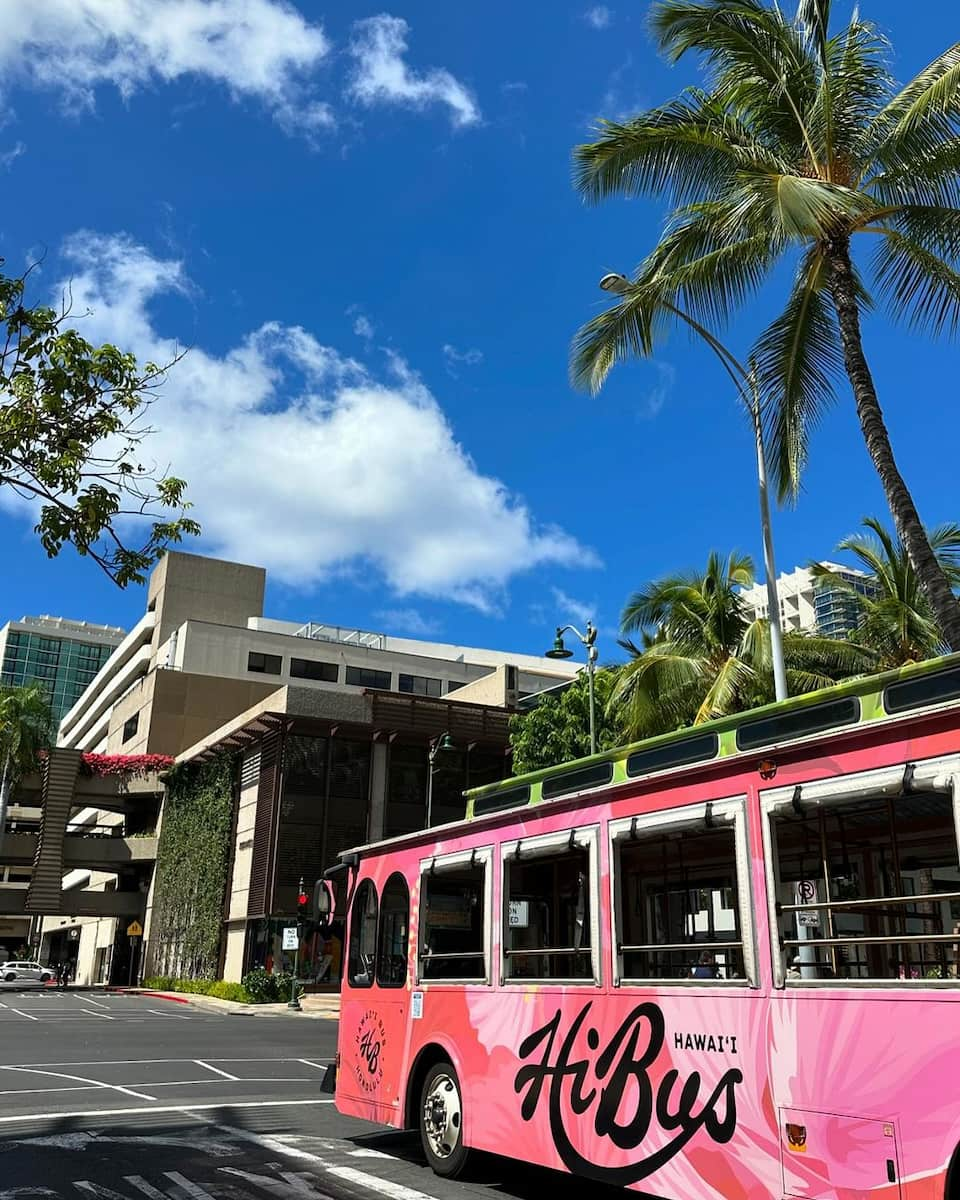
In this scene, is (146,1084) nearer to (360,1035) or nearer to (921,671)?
(360,1035)

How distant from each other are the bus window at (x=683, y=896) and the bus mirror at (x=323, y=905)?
447 centimetres

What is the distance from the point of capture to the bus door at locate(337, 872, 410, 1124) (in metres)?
9.43

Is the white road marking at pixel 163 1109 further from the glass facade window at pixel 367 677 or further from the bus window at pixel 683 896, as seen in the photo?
the glass facade window at pixel 367 677

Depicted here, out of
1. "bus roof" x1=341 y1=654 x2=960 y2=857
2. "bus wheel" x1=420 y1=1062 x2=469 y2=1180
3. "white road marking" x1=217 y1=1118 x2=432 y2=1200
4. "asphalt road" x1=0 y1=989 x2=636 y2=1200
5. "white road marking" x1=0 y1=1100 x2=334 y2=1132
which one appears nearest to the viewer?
"bus roof" x1=341 y1=654 x2=960 y2=857

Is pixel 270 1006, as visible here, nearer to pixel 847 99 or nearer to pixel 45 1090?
pixel 45 1090

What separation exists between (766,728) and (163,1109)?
9009 mm

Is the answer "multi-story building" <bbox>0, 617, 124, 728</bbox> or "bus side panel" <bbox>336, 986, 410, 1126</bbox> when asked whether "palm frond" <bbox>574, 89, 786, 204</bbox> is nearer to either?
"bus side panel" <bbox>336, 986, 410, 1126</bbox>

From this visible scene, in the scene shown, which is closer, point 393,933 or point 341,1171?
point 341,1171

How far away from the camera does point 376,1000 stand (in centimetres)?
992

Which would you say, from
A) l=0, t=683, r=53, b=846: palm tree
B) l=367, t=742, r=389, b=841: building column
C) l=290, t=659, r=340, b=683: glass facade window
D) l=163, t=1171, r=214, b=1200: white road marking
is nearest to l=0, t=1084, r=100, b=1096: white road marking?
l=163, t=1171, r=214, b=1200: white road marking

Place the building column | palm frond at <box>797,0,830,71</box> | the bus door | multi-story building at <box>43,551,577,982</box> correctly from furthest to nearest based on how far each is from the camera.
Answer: the building column → multi-story building at <box>43,551,577,982</box> → palm frond at <box>797,0,830,71</box> → the bus door

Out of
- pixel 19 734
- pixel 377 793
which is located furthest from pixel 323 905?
pixel 19 734

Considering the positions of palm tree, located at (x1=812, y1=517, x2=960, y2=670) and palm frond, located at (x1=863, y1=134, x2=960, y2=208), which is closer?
palm frond, located at (x1=863, y1=134, x2=960, y2=208)

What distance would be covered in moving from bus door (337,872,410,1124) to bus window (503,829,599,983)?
1.80 m
